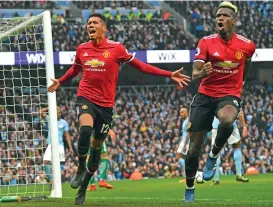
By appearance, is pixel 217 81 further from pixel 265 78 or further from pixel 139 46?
pixel 265 78

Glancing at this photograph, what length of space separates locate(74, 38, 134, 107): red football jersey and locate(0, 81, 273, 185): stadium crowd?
Result: 608 inches

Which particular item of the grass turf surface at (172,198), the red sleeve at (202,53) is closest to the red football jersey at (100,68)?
the red sleeve at (202,53)

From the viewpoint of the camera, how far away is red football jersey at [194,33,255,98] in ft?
35.4

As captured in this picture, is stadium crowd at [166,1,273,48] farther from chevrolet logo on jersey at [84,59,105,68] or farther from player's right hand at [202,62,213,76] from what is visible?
player's right hand at [202,62,213,76]

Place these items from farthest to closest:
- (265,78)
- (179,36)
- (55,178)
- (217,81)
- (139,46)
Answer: (265,78), (179,36), (139,46), (55,178), (217,81)

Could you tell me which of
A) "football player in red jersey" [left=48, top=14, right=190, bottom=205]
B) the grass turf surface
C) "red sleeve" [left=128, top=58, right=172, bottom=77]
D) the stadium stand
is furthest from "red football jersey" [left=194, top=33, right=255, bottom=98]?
the stadium stand

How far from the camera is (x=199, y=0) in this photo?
44906 mm

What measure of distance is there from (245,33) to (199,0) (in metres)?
4.63

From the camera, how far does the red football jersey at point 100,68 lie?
444 inches

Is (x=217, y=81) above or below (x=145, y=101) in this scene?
above

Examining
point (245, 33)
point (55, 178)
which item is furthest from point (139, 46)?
point (55, 178)

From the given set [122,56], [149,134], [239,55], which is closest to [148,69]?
[122,56]

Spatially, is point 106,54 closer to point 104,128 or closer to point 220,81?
point 104,128

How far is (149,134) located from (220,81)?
24.1 meters
